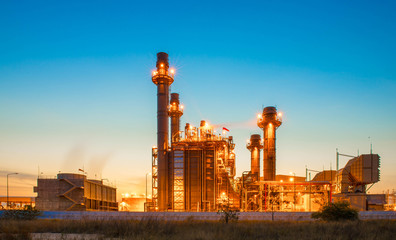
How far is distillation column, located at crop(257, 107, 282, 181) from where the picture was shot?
58.4 meters

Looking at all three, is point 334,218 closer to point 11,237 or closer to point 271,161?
point 11,237

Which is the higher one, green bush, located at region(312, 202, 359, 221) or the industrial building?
green bush, located at region(312, 202, 359, 221)

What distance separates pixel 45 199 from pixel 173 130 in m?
26.3

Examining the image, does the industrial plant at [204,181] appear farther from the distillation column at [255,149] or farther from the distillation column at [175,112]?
the distillation column at [255,149]

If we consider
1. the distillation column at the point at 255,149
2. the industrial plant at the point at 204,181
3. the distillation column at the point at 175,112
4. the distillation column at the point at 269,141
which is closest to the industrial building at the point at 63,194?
the industrial plant at the point at 204,181

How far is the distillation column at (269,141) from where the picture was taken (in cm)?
5844

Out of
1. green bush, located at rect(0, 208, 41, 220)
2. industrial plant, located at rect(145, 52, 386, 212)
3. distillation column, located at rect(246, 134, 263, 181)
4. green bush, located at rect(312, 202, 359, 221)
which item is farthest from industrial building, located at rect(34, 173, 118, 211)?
green bush, located at rect(312, 202, 359, 221)

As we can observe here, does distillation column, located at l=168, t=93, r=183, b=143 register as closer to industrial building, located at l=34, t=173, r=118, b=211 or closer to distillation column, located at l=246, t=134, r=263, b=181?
industrial building, located at l=34, t=173, r=118, b=211

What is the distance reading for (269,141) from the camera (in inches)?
2334

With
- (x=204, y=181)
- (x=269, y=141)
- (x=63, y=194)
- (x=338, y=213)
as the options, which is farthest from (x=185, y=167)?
(x=338, y=213)

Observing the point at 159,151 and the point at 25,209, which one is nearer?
the point at 25,209

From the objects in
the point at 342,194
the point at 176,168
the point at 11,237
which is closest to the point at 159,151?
the point at 176,168

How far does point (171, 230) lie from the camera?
16.8 m

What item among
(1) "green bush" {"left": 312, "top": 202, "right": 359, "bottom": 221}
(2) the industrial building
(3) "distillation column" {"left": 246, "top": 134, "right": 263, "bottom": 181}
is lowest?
(2) the industrial building
